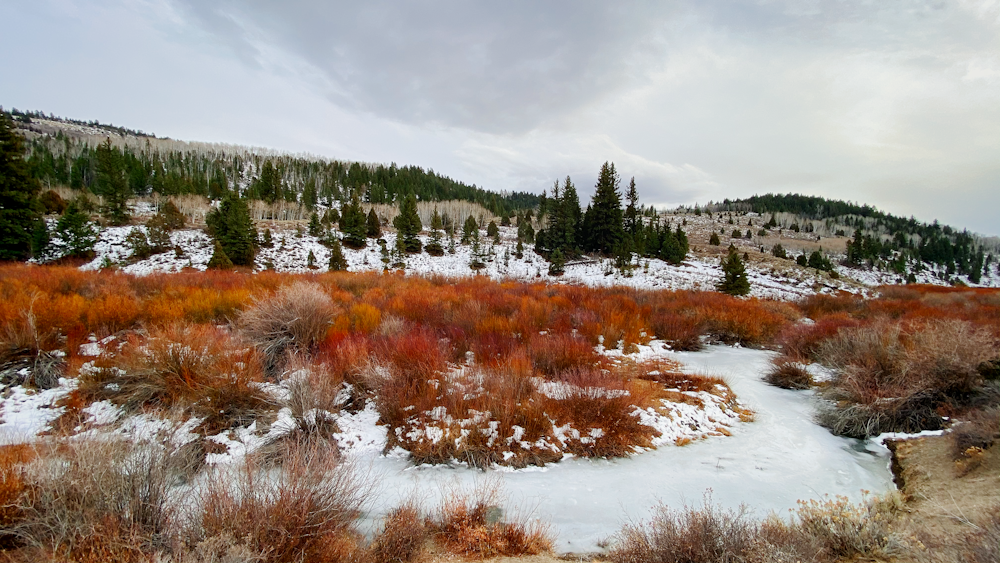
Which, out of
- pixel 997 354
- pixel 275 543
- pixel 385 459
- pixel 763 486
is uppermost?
pixel 997 354

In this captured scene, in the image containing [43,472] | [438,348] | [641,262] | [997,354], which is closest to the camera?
[43,472]

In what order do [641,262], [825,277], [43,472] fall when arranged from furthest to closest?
[825,277]
[641,262]
[43,472]

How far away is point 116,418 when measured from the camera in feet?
15.6

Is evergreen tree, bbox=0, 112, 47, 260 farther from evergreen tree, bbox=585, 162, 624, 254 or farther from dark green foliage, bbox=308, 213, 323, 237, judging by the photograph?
evergreen tree, bbox=585, 162, 624, 254

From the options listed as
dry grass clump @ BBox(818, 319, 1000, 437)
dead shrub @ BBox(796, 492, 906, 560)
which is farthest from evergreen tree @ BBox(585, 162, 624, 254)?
dead shrub @ BBox(796, 492, 906, 560)

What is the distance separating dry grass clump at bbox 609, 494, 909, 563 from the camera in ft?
8.30

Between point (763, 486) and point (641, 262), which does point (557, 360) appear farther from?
point (641, 262)

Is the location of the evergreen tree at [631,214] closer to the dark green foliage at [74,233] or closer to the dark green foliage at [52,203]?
the dark green foliage at [74,233]

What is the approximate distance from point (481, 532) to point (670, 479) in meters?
2.69

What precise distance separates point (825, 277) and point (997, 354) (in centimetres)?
4207

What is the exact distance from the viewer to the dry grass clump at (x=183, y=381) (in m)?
5.01

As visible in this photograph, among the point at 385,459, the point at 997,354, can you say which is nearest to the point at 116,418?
the point at 385,459

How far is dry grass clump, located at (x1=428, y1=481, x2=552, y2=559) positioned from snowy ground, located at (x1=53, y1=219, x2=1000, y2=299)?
22.0 m

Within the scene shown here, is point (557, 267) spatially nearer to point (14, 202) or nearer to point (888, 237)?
point (14, 202)
